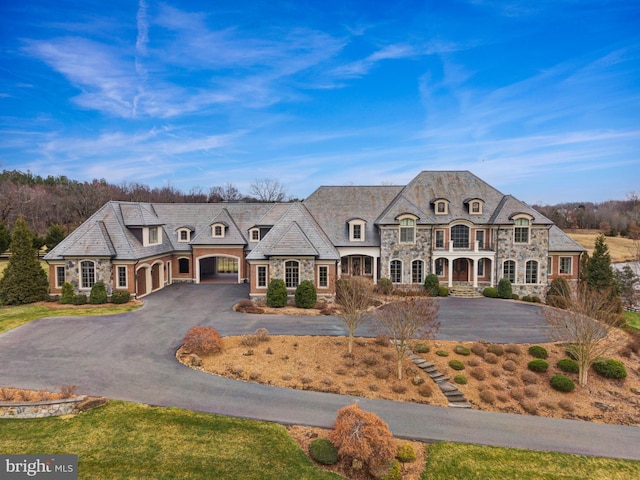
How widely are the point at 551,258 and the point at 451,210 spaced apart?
31.1 feet

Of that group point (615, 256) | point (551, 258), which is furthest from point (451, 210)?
point (615, 256)

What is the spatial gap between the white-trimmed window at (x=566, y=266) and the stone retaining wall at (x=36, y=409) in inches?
1376

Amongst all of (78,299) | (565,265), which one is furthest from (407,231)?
(78,299)

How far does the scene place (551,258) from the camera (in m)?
31.0

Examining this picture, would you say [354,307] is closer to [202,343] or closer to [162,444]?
[202,343]

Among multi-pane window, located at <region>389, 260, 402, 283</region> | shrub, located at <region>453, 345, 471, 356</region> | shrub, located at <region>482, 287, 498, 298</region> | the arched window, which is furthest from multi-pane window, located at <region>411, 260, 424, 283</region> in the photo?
shrub, located at <region>453, 345, 471, 356</region>

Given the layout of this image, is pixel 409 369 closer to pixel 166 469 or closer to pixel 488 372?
pixel 488 372

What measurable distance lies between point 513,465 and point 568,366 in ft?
25.1

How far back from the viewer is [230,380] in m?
13.7

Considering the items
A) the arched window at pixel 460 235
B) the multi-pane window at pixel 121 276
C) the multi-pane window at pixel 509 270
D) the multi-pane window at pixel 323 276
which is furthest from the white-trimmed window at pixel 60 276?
the multi-pane window at pixel 509 270

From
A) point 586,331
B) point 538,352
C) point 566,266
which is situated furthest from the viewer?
point 566,266

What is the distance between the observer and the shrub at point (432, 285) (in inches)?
1137

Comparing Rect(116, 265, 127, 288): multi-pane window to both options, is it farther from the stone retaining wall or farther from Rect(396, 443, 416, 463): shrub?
Rect(396, 443, 416, 463): shrub

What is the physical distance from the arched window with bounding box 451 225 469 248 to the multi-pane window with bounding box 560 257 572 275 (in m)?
8.67
